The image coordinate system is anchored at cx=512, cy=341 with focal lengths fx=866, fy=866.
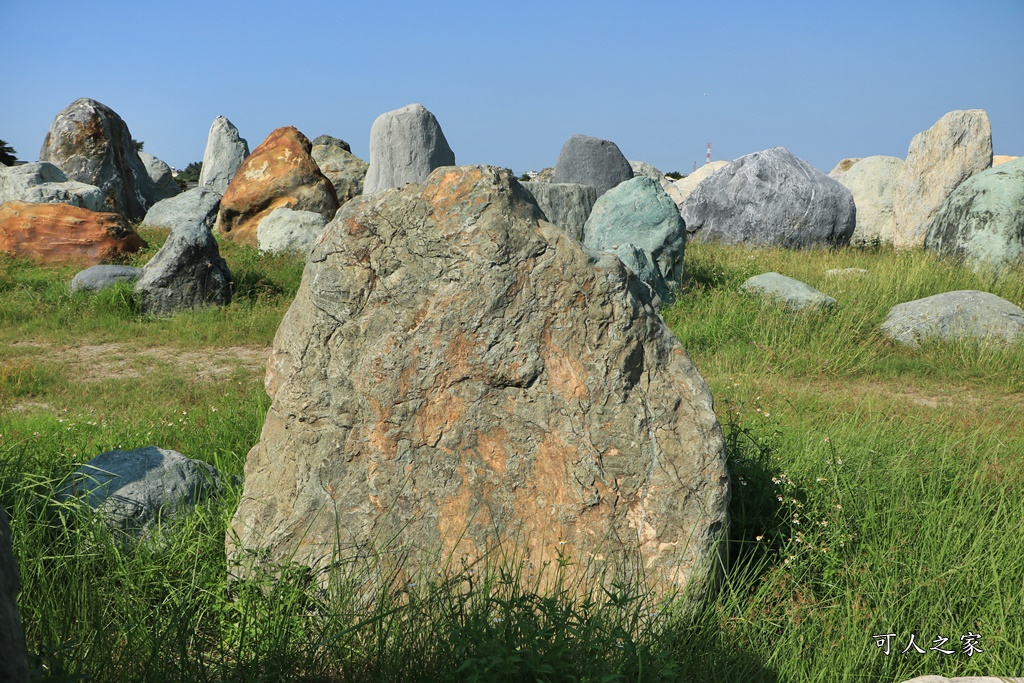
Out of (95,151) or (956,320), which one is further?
(95,151)

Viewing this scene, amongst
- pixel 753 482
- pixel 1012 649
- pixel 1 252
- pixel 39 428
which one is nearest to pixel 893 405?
pixel 753 482

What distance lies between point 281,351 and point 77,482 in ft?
3.67

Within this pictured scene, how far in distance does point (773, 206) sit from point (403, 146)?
21.5ft

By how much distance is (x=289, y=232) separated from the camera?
1245 cm

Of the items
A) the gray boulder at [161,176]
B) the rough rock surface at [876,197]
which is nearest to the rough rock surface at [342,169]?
the gray boulder at [161,176]

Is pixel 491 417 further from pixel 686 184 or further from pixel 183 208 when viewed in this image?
pixel 686 184

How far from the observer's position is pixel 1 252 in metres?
11.3

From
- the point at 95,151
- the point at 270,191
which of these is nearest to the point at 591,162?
the point at 270,191

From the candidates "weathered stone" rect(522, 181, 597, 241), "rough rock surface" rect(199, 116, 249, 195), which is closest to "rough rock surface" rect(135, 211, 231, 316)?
"weathered stone" rect(522, 181, 597, 241)

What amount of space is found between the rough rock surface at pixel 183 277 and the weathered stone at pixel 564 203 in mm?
5206

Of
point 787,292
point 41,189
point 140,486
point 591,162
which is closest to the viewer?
point 140,486

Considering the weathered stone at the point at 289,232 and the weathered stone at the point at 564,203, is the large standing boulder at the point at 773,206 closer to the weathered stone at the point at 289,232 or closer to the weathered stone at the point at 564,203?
the weathered stone at the point at 564,203

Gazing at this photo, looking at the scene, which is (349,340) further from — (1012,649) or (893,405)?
(893,405)

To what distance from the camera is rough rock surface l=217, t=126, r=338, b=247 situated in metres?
14.8
